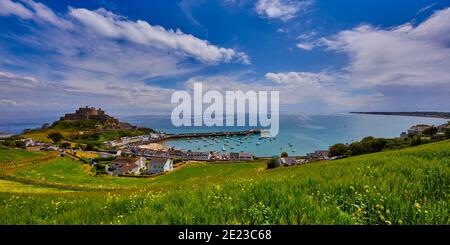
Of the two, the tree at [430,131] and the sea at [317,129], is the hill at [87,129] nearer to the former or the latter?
the sea at [317,129]

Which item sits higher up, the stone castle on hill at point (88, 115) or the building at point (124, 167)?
the stone castle on hill at point (88, 115)

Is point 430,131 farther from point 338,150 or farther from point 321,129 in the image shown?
point 321,129

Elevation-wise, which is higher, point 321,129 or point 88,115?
point 88,115

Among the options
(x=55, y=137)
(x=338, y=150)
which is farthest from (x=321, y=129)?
(x=55, y=137)

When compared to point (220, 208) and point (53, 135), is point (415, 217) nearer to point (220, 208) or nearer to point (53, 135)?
point (220, 208)

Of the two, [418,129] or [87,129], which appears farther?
[87,129]

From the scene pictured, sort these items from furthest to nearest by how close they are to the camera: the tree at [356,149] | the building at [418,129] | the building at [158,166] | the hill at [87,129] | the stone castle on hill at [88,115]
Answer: the stone castle on hill at [88,115] → the hill at [87,129] → the building at [418,129] → the building at [158,166] → the tree at [356,149]

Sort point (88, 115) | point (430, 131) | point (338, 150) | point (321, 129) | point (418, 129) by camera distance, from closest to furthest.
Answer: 1. point (338, 150)
2. point (430, 131)
3. point (418, 129)
4. point (321, 129)
5. point (88, 115)

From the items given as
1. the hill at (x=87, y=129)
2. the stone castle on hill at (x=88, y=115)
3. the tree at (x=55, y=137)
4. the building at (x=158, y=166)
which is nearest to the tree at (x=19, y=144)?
the hill at (x=87, y=129)

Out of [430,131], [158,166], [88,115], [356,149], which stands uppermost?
[88,115]
